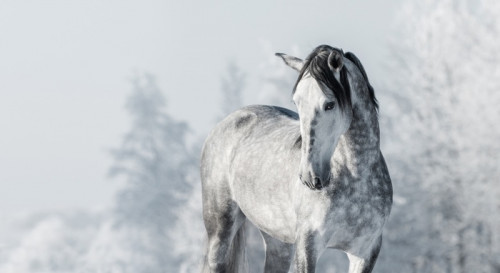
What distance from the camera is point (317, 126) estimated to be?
17.0 ft

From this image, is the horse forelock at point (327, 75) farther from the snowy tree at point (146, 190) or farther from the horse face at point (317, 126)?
the snowy tree at point (146, 190)

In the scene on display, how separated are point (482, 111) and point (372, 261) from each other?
48.5 feet

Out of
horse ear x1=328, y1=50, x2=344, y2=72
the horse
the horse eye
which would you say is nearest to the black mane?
the horse

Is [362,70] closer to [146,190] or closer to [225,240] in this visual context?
[225,240]

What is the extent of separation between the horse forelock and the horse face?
4 centimetres

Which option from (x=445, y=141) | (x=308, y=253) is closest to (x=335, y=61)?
(x=308, y=253)

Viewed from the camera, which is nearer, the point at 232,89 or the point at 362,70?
the point at 362,70

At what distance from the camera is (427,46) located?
21.5 meters

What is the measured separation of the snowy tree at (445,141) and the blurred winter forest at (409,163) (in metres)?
0.03

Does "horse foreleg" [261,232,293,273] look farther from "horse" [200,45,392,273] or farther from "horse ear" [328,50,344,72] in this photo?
"horse ear" [328,50,344,72]

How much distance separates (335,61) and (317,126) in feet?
1.51

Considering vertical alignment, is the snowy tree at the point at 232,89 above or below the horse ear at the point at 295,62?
above

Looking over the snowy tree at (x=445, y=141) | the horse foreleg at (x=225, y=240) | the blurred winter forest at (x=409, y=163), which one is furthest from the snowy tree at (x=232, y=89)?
the horse foreleg at (x=225, y=240)

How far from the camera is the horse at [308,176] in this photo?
5223 millimetres
